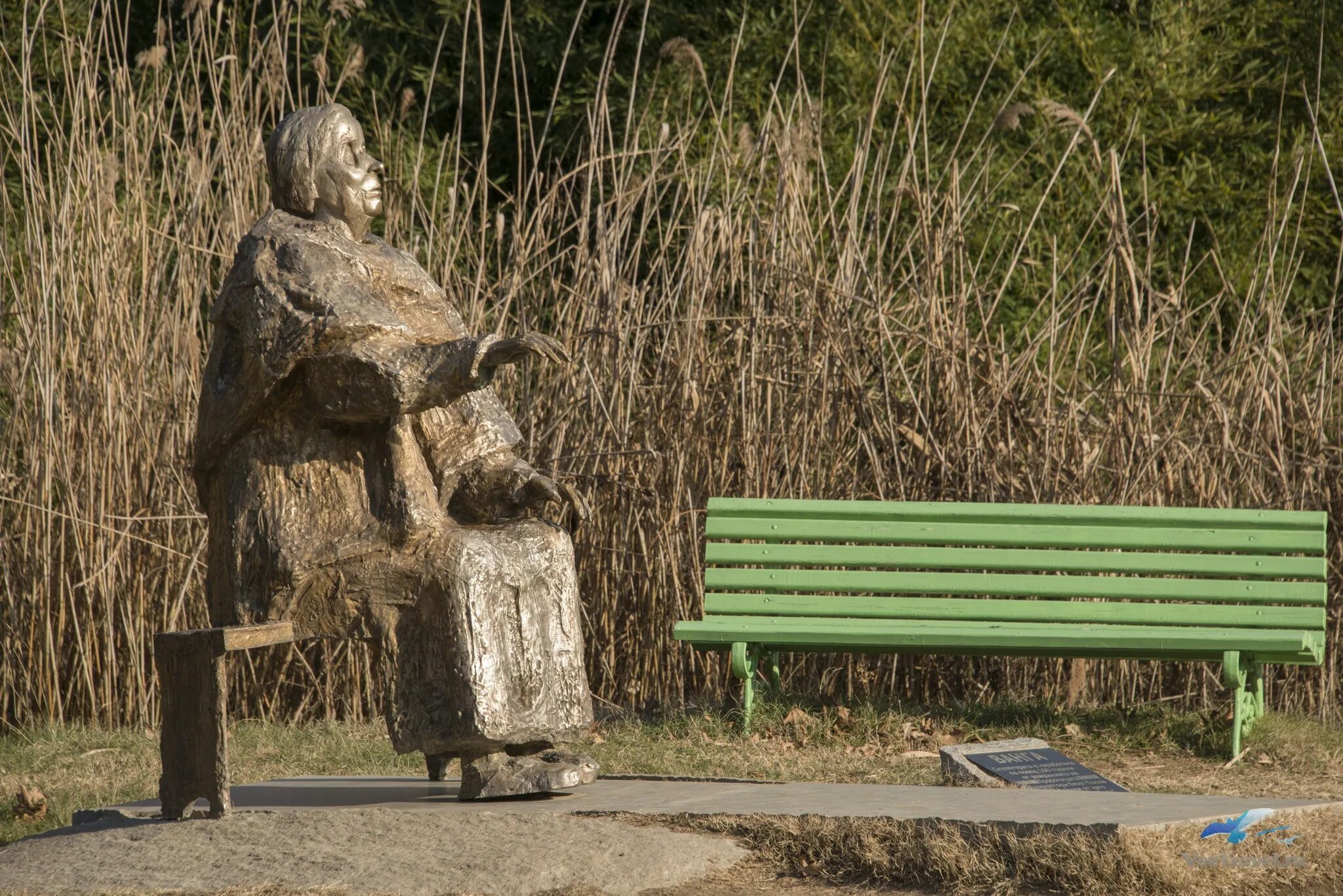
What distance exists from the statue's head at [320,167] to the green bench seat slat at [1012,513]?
1938 millimetres

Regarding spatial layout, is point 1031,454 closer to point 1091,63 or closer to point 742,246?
point 742,246

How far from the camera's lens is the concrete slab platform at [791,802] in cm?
355

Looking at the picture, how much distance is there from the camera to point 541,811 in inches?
143

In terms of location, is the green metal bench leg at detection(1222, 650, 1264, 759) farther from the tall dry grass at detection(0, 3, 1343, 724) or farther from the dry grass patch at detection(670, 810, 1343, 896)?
the dry grass patch at detection(670, 810, 1343, 896)

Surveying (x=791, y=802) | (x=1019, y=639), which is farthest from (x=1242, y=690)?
(x=791, y=802)

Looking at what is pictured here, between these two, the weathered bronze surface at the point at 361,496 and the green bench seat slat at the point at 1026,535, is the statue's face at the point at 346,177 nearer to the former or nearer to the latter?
the weathered bronze surface at the point at 361,496

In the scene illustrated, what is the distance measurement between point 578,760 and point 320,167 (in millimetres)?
1351

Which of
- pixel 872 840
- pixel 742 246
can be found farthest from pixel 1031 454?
pixel 872 840

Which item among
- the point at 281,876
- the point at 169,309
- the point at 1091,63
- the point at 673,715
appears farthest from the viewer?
the point at 1091,63

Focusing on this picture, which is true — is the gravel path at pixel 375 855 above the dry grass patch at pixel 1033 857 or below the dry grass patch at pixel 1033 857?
above

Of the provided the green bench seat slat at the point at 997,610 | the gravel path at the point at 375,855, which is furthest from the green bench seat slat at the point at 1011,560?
the gravel path at the point at 375,855

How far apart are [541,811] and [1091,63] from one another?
641 centimetres

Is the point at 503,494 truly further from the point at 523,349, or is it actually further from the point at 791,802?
the point at 791,802

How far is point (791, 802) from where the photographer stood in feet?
12.4
